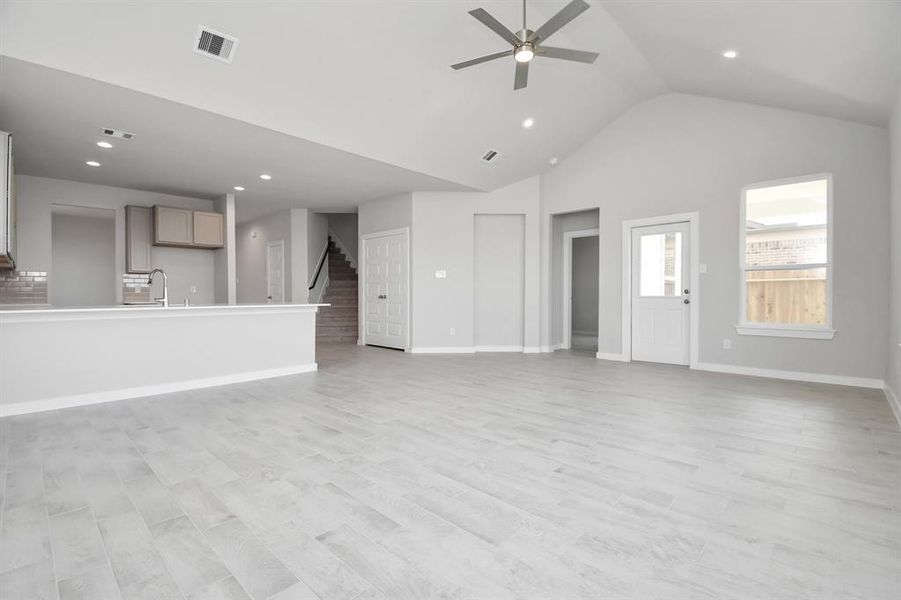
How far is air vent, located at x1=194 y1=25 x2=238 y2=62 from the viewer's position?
364cm

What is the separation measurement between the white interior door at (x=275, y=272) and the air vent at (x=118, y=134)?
17.3 ft

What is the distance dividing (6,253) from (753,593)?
20.3 feet

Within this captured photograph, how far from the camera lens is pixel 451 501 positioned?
7.53 feet

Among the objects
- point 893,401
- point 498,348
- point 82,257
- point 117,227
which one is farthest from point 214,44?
point 82,257

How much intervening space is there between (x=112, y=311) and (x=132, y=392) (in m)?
0.86

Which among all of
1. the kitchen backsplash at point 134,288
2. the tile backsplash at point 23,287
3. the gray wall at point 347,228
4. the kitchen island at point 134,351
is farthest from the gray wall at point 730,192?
the tile backsplash at point 23,287

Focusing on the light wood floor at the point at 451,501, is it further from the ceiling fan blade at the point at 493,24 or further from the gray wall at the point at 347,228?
the gray wall at the point at 347,228

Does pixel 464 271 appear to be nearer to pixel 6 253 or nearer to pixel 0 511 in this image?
pixel 6 253

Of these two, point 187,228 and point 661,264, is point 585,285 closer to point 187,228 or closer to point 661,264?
point 661,264

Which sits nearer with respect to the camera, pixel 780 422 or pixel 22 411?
pixel 780 422

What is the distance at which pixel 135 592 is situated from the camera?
1.59m

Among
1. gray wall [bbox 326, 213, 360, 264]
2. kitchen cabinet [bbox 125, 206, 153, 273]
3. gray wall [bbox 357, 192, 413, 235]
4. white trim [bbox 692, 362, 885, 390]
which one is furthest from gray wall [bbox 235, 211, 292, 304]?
white trim [bbox 692, 362, 885, 390]

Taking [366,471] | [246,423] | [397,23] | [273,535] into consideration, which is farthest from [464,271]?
[273,535]

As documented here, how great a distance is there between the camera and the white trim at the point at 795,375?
507 cm
